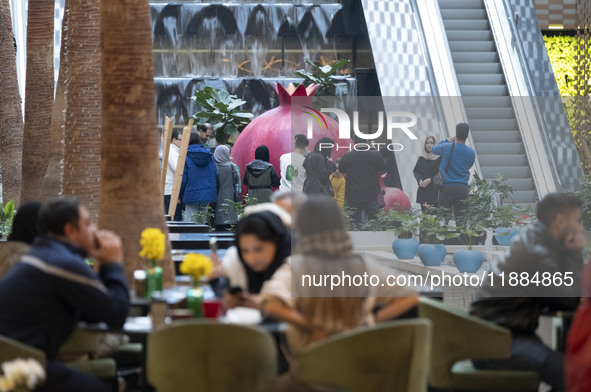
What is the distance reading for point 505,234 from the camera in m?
7.92

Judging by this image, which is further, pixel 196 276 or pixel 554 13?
pixel 554 13

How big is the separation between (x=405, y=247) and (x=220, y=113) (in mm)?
7720

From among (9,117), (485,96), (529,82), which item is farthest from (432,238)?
(9,117)

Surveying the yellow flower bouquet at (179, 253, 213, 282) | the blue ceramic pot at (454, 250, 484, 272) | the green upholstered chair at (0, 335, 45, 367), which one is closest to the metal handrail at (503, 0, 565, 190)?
the blue ceramic pot at (454, 250, 484, 272)

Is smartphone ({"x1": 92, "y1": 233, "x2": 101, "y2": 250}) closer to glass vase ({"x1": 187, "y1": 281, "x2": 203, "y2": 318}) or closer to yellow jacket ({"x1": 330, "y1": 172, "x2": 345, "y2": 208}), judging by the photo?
glass vase ({"x1": 187, "y1": 281, "x2": 203, "y2": 318})

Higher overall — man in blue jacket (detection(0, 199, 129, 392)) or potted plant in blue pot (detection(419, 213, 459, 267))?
potted plant in blue pot (detection(419, 213, 459, 267))

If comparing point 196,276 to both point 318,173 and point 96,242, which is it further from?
point 318,173

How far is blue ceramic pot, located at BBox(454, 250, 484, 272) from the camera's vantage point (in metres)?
7.26

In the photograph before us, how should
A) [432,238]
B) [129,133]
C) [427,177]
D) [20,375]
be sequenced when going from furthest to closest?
[427,177] < [432,238] < [129,133] < [20,375]

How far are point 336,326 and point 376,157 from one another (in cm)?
523

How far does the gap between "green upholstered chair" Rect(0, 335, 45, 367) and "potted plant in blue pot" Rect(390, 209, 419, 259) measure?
4.71m

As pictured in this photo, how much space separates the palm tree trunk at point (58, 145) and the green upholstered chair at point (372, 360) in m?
5.24

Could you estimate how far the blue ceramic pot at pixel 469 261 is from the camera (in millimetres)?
7262

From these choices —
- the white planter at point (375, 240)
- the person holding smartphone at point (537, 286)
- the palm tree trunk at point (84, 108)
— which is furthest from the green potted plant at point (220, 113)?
the person holding smartphone at point (537, 286)
